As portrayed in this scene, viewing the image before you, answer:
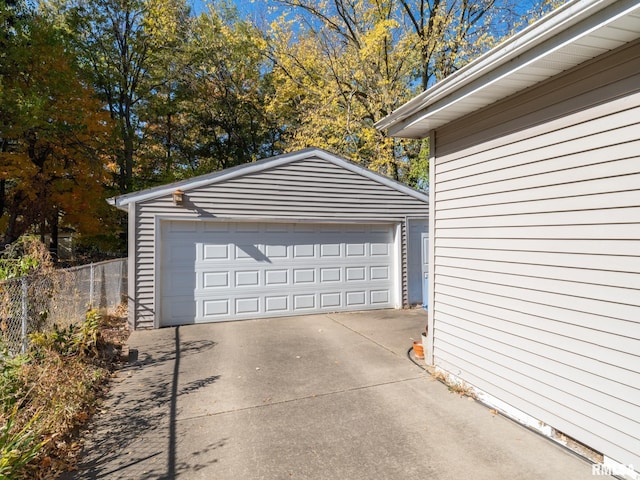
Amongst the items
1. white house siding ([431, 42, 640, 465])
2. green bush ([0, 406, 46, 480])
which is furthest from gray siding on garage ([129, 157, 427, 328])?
green bush ([0, 406, 46, 480])

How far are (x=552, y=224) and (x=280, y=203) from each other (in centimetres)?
543

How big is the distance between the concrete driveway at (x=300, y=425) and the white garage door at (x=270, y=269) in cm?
191

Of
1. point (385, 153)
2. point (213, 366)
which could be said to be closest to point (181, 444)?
point (213, 366)

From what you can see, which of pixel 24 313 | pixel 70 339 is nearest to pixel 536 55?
pixel 24 313

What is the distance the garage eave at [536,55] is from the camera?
7.69 ft

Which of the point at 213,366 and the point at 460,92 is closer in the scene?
the point at 460,92

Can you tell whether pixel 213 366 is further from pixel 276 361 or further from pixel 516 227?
pixel 516 227

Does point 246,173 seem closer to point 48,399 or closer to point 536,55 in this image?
point 48,399

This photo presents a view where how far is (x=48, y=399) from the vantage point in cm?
315

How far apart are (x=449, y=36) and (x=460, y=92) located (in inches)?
399

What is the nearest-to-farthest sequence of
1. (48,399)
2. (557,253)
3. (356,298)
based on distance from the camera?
(557,253) < (48,399) < (356,298)

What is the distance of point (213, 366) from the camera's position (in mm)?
4809

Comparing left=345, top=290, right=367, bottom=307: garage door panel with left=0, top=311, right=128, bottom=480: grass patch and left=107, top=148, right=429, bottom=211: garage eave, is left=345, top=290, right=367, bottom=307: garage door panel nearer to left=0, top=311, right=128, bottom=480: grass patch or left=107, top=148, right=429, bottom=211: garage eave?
left=107, top=148, right=429, bottom=211: garage eave

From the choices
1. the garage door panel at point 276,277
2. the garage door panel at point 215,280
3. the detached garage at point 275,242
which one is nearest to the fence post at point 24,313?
the detached garage at point 275,242
